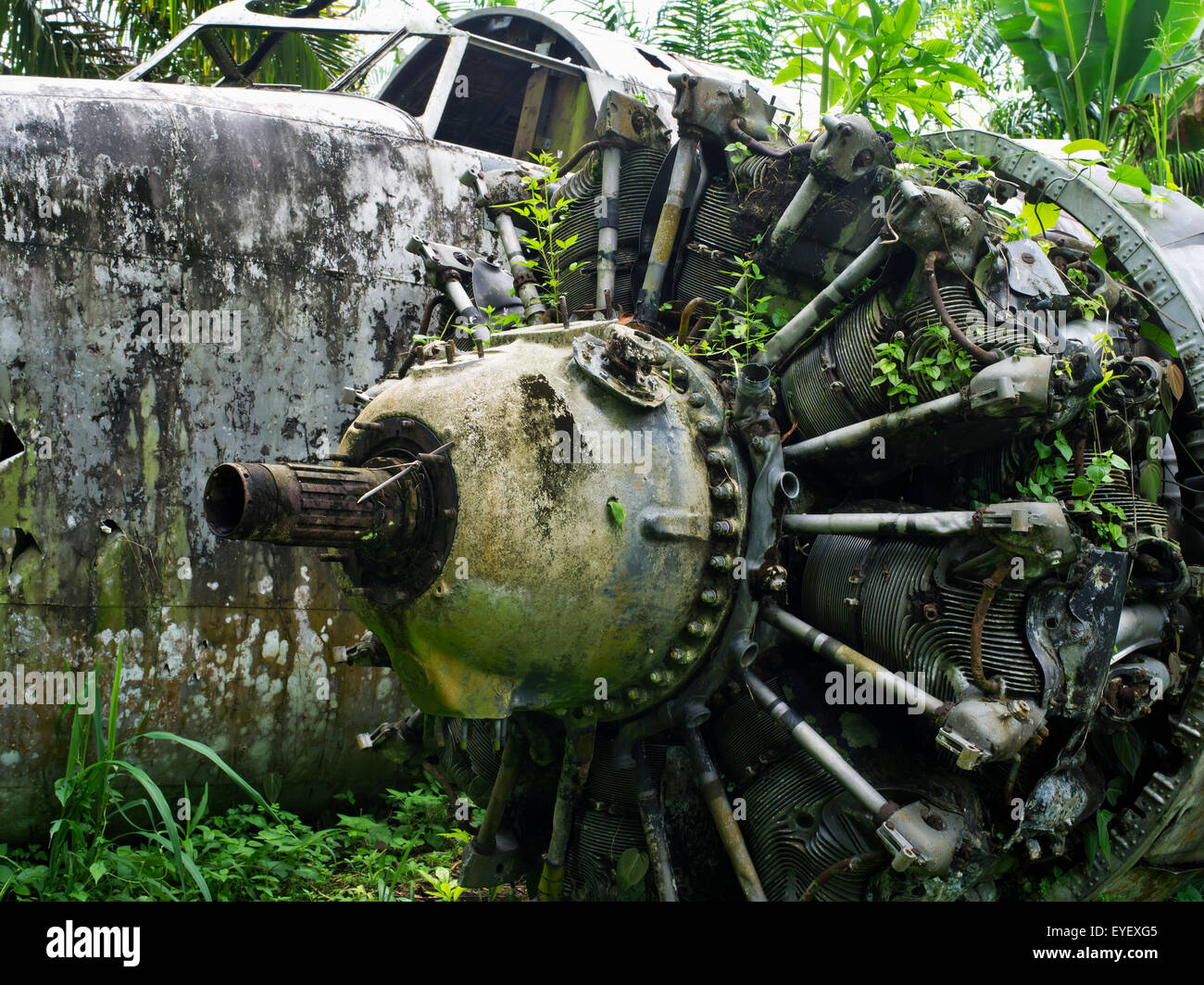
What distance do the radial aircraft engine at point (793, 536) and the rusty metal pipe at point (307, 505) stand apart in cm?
1

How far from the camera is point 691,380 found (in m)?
4.35

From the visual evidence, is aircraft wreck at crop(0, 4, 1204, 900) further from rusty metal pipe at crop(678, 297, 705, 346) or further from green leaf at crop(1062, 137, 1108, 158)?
green leaf at crop(1062, 137, 1108, 158)

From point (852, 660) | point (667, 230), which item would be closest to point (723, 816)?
point (852, 660)

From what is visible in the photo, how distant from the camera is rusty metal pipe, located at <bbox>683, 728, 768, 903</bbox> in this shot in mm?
4246

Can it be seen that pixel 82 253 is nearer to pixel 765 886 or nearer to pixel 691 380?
pixel 691 380

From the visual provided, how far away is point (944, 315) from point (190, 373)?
3.46 meters

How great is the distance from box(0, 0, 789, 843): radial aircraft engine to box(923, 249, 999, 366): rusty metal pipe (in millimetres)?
1464

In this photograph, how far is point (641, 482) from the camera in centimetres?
397

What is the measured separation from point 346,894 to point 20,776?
158cm

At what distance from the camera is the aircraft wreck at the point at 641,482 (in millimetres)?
3871

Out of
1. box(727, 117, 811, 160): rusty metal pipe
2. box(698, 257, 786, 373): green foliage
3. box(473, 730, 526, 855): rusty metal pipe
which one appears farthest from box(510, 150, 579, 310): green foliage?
box(473, 730, 526, 855): rusty metal pipe

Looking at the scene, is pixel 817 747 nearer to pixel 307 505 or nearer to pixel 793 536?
pixel 793 536

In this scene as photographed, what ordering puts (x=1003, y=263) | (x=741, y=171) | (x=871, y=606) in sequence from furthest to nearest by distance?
(x=741, y=171) → (x=1003, y=263) → (x=871, y=606)

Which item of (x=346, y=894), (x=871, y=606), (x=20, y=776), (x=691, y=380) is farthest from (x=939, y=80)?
(x=20, y=776)
